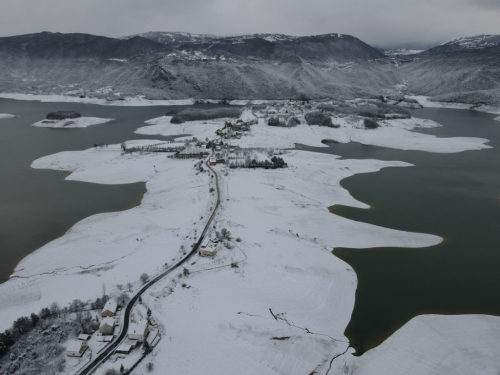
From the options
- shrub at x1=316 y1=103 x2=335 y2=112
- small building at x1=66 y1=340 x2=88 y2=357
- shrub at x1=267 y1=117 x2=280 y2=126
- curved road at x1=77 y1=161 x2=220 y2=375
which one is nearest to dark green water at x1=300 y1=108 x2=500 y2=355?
curved road at x1=77 y1=161 x2=220 y2=375

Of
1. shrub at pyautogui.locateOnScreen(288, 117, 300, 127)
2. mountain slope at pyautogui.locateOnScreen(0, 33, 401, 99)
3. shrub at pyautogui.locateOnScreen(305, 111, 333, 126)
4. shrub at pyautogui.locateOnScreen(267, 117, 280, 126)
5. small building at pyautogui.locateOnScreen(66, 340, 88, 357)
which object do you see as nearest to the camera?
small building at pyautogui.locateOnScreen(66, 340, 88, 357)

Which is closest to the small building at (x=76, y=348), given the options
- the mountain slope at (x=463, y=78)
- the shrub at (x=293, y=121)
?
the shrub at (x=293, y=121)

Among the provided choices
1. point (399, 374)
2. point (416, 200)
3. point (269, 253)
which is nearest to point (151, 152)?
point (269, 253)

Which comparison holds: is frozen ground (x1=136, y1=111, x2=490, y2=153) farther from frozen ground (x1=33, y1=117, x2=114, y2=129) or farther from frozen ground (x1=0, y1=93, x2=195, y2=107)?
frozen ground (x1=0, y1=93, x2=195, y2=107)

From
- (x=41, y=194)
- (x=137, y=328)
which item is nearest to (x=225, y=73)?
(x=41, y=194)

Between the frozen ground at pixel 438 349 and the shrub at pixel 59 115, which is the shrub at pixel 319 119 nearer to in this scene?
the shrub at pixel 59 115

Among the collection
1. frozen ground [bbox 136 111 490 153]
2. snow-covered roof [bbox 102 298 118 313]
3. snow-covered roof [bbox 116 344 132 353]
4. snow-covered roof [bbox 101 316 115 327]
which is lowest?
snow-covered roof [bbox 116 344 132 353]
